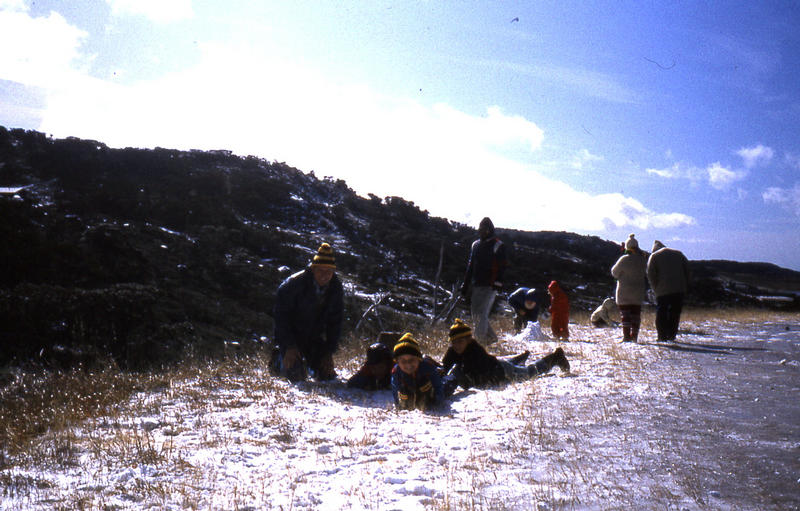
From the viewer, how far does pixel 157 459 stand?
3.20m

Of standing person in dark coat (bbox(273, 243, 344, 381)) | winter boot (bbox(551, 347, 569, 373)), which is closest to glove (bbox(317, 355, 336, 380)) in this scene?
standing person in dark coat (bbox(273, 243, 344, 381))

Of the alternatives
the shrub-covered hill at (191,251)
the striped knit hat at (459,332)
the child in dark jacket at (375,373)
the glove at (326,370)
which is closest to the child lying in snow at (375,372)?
the child in dark jacket at (375,373)

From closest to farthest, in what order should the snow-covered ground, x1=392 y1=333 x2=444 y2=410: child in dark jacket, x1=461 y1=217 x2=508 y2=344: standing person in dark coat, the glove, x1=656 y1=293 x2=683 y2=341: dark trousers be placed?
the snow-covered ground < x1=392 y1=333 x2=444 y2=410: child in dark jacket < the glove < x1=461 y1=217 x2=508 y2=344: standing person in dark coat < x1=656 y1=293 x2=683 y2=341: dark trousers

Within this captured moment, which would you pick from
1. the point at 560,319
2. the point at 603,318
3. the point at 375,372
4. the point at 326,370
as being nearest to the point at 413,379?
the point at 375,372

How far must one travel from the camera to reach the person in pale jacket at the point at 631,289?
891 cm

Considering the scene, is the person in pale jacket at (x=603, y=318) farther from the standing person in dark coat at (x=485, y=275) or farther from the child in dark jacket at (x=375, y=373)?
the child in dark jacket at (x=375, y=373)

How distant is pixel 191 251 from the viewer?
30.7 metres

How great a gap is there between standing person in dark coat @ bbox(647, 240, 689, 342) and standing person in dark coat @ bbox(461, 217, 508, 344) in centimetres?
259

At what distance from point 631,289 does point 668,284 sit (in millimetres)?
585

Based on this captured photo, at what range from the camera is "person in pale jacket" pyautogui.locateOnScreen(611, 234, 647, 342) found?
8914 mm

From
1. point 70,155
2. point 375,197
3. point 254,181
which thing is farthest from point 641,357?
point 375,197

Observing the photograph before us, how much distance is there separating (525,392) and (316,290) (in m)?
2.70

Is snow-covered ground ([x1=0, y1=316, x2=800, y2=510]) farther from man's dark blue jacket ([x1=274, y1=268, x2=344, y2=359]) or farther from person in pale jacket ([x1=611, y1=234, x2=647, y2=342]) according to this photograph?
person in pale jacket ([x1=611, y1=234, x2=647, y2=342])

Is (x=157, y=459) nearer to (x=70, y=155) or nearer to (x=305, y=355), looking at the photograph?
(x=305, y=355)
